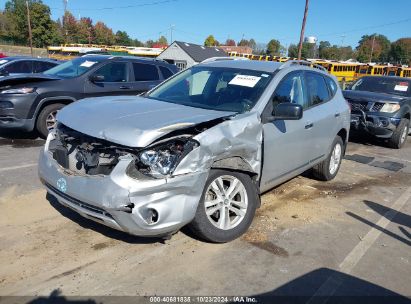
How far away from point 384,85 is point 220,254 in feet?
29.2

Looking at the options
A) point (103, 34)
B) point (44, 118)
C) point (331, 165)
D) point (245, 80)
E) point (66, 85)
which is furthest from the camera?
point (103, 34)

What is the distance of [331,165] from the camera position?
6289 millimetres

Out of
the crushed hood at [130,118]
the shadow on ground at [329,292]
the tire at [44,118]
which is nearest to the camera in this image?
the shadow on ground at [329,292]

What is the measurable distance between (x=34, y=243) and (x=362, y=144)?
844 centimetres

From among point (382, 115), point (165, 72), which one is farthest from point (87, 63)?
point (382, 115)

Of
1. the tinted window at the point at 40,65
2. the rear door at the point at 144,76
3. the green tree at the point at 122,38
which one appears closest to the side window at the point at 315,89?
the rear door at the point at 144,76

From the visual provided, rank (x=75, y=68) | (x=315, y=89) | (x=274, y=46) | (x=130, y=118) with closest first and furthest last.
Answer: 1. (x=130, y=118)
2. (x=315, y=89)
3. (x=75, y=68)
4. (x=274, y=46)

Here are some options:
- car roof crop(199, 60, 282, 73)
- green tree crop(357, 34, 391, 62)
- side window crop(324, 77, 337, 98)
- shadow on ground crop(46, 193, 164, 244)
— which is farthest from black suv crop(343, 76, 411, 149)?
green tree crop(357, 34, 391, 62)

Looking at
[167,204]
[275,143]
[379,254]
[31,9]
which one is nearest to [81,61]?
[275,143]

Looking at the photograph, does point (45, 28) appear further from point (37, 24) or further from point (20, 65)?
point (20, 65)

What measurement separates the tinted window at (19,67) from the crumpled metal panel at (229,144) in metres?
11.5

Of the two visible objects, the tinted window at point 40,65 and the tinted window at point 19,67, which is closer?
the tinted window at point 19,67

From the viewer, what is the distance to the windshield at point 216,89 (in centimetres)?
435

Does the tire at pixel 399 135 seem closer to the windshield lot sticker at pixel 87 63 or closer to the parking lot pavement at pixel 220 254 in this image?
the parking lot pavement at pixel 220 254
